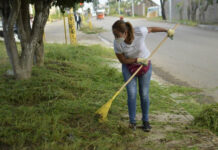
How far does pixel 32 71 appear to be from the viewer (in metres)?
5.62

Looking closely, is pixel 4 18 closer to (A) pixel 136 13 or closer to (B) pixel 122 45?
(B) pixel 122 45

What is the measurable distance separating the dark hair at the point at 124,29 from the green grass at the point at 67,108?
113cm

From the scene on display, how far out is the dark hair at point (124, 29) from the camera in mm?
3021

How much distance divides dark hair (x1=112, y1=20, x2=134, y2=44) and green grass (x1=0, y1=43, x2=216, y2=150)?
1.13 metres

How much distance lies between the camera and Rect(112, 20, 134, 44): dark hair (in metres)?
3.02

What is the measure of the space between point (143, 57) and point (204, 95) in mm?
2341

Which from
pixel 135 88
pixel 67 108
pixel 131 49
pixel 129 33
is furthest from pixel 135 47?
pixel 67 108

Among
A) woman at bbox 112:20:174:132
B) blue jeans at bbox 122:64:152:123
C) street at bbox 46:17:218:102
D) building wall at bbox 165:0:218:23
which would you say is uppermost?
building wall at bbox 165:0:218:23

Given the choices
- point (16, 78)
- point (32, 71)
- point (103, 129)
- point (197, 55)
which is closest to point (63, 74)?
point (32, 71)

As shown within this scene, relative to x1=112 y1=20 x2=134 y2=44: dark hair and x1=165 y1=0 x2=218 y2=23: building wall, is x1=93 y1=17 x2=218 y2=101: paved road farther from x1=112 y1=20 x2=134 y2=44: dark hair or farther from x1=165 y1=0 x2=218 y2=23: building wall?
x1=165 y1=0 x2=218 y2=23: building wall

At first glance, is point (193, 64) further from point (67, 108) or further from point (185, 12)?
point (185, 12)

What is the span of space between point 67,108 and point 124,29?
1589mm

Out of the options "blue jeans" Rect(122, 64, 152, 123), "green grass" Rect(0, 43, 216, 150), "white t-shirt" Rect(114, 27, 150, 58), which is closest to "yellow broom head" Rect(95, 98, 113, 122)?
"green grass" Rect(0, 43, 216, 150)

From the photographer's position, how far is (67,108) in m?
3.96
